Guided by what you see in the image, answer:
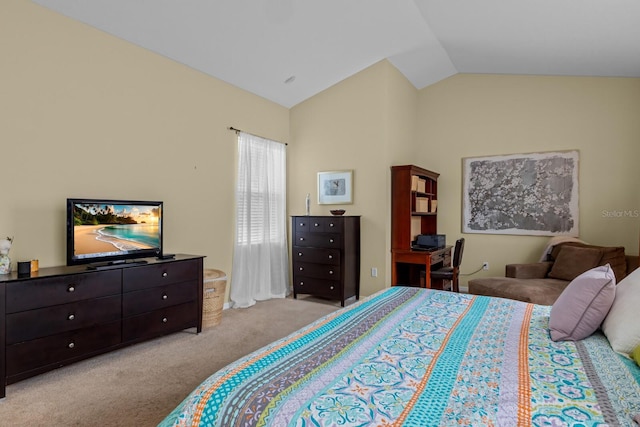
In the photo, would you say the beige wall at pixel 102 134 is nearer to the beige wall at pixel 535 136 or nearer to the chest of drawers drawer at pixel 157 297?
the chest of drawers drawer at pixel 157 297

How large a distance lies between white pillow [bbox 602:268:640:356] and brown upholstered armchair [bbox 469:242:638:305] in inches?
75.9

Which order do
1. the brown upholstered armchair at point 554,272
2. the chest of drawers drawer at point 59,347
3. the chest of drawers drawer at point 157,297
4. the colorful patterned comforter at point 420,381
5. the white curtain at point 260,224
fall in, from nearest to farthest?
the colorful patterned comforter at point 420,381 → the chest of drawers drawer at point 59,347 → the chest of drawers drawer at point 157,297 → the brown upholstered armchair at point 554,272 → the white curtain at point 260,224

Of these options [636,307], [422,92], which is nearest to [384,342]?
[636,307]

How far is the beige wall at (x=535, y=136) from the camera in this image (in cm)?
435

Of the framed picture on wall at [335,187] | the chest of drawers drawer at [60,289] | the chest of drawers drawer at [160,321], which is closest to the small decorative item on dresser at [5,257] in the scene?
the chest of drawers drawer at [60,289]

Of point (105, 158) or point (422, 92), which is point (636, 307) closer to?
point (105, 158)

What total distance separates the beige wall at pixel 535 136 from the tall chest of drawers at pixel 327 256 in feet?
5.59

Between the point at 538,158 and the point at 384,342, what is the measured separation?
4334 mm

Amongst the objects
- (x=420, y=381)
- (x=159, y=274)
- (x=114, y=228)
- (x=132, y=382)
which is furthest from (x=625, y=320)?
(x=114, y=228)

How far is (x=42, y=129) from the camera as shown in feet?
9.11

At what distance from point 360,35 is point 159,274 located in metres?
3.19

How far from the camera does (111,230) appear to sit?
299 cm

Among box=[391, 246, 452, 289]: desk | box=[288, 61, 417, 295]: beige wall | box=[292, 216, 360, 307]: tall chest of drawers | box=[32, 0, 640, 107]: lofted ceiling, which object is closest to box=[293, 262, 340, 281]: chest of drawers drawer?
box=[292, 216, 360, 307]: tall chest of drawers

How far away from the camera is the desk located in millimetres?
4438
